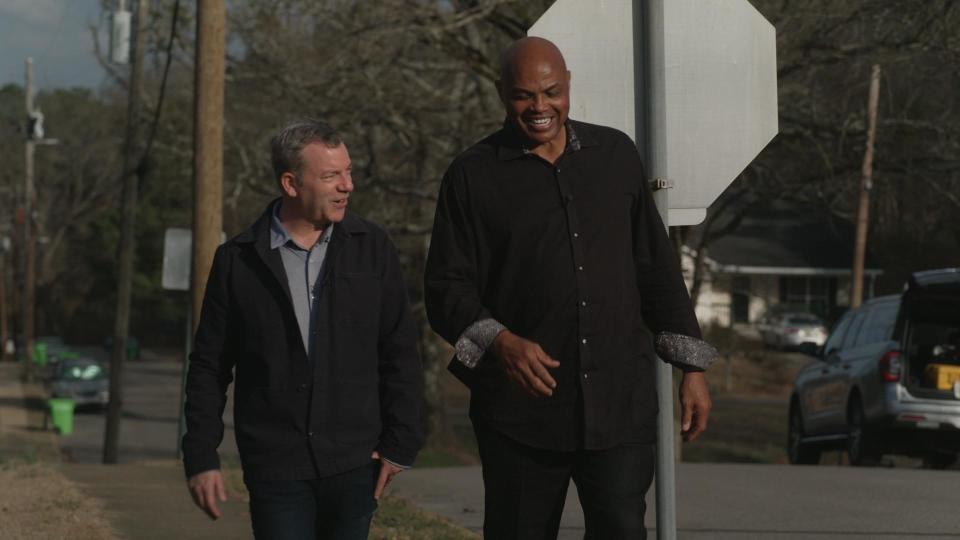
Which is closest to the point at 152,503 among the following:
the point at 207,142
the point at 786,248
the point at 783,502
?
the point at 783,502

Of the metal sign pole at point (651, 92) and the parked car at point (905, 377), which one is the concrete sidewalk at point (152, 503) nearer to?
the metal sign pole at point (651, 92)

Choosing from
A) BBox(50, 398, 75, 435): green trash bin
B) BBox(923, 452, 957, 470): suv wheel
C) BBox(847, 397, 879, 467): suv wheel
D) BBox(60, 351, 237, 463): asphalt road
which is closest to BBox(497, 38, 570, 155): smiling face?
BBox(847, 397, 879, 467): suv wheel

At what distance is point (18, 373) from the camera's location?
59.8m

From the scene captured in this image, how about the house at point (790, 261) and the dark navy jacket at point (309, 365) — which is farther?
the house at point (790, 261)

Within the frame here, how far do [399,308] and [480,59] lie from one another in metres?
14.7

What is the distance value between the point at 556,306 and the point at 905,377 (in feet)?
34.4

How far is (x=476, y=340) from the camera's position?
4.45 metres

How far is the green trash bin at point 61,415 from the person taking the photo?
1406 inches

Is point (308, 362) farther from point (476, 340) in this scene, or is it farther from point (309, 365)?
point (476, 340)

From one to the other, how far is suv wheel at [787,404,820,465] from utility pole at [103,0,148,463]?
12.2m

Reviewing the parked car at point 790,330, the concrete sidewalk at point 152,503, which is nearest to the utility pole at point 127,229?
the concrete sidewalk at point 152,503

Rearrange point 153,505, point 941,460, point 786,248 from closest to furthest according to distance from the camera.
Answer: point 153,505, point 941,460, point 786,248

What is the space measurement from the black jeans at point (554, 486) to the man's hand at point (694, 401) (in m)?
0.15

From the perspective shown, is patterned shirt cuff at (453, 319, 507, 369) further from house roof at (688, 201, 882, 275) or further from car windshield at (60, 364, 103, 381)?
house roof at (688, 201, 882, 275)
